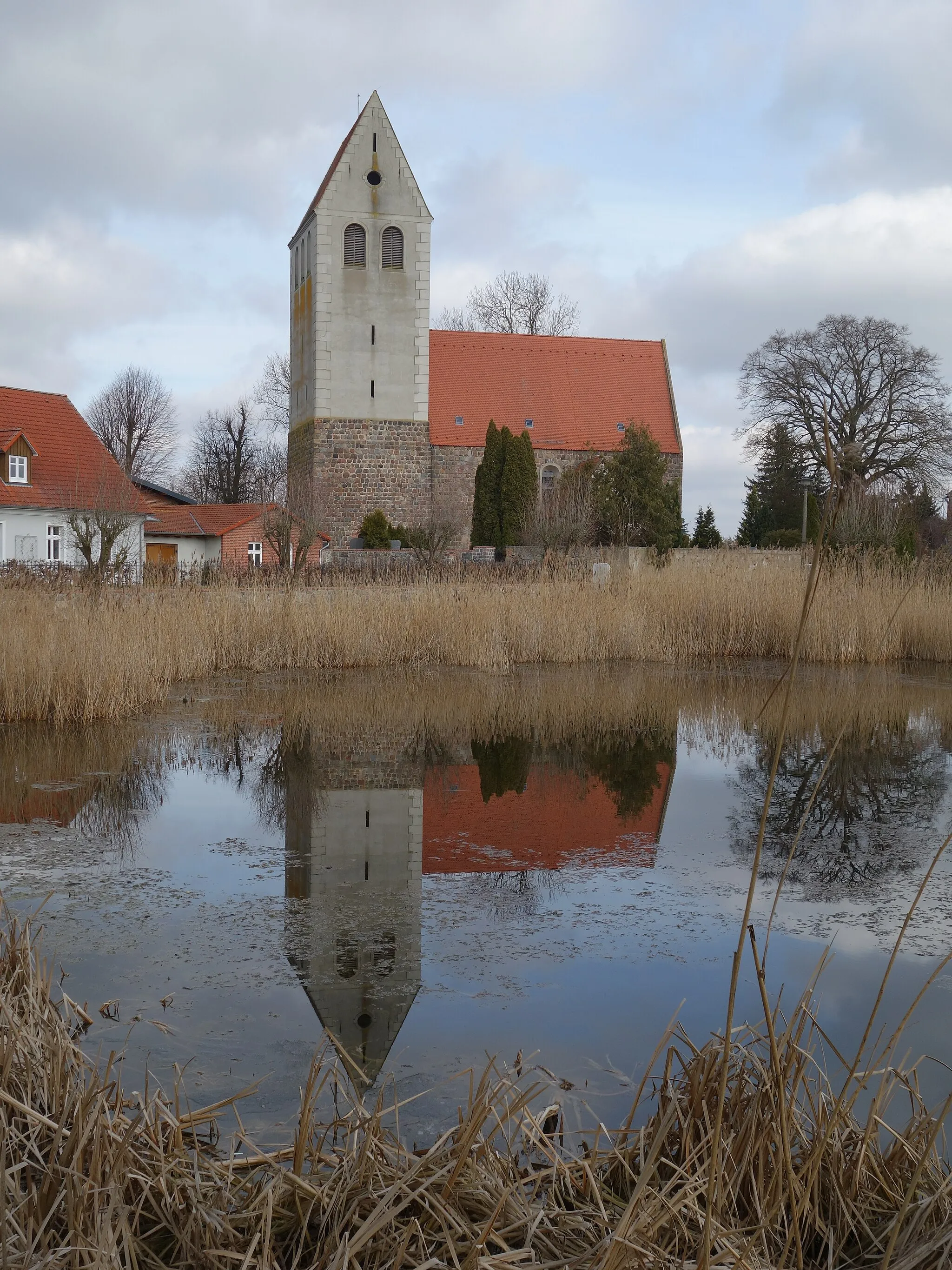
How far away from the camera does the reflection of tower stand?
140 inches

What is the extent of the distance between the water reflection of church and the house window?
23.7 meters

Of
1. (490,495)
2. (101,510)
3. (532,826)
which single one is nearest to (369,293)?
(490,495)

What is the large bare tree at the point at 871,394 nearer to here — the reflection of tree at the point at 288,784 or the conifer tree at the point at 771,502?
the conifer tree at the point at 771,502

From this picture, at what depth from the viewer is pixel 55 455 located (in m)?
30.6

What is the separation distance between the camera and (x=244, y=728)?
9.34 metres

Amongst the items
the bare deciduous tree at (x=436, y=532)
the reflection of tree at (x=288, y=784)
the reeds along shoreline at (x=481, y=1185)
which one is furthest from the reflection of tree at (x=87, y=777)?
the bare deciduous tree at (x=436, y=532)

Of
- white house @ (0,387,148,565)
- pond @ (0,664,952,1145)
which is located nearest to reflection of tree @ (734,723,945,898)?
pond @ (0,664,952,1145)

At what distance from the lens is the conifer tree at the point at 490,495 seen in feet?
110

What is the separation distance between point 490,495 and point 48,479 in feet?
39.2

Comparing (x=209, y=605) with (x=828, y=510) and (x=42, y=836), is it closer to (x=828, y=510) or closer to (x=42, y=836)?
(x=42, y=836)

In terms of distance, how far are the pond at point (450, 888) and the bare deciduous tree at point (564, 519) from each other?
1642 cm

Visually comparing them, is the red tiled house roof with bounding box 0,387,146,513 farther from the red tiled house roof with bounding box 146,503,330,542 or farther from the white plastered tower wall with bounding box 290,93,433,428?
the red tiled house roof with bounding box 146,503,330,542

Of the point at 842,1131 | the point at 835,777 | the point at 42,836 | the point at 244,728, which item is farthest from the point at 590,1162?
the point at 244,728

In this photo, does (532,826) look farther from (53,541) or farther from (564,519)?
(53,541)
